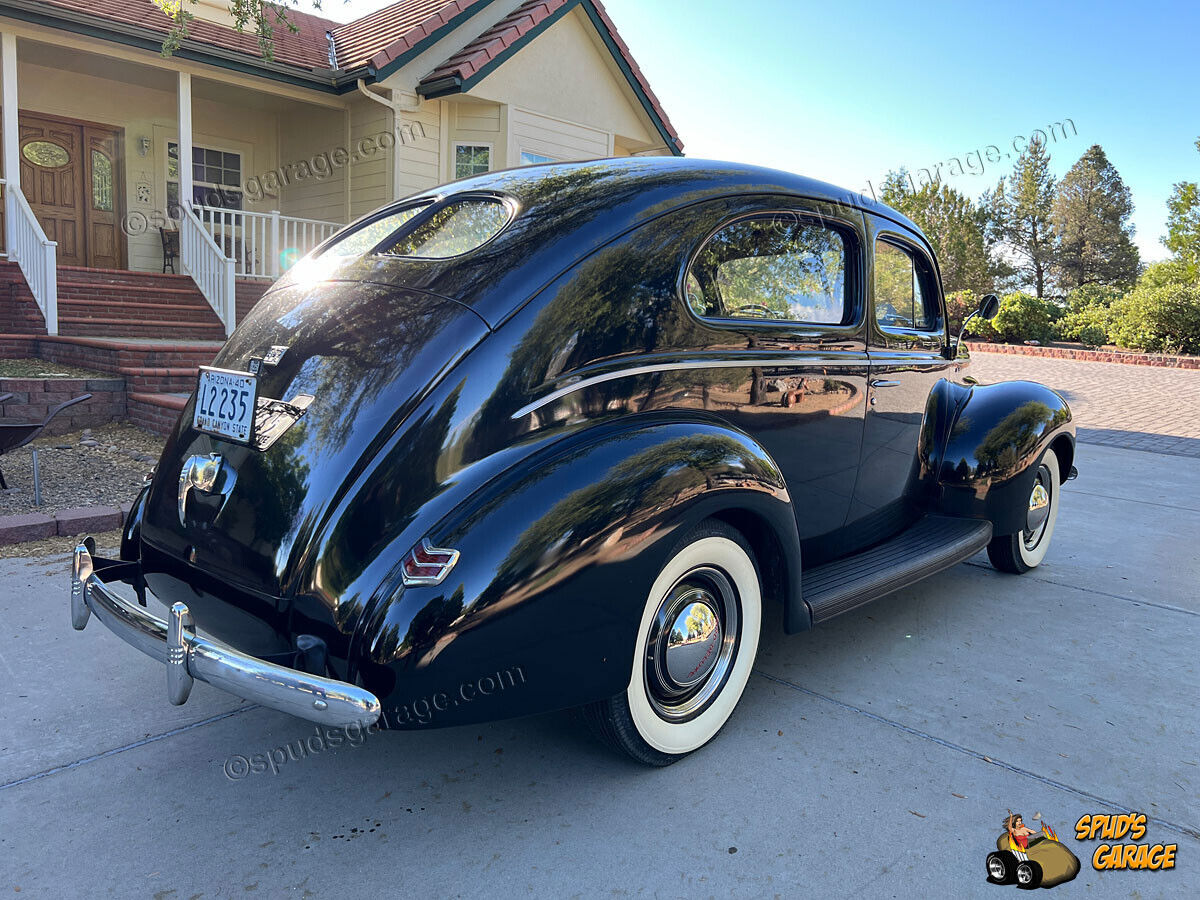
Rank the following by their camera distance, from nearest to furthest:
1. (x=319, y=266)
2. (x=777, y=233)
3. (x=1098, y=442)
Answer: (x=319, y=266) < (x=777, y=233) < (x=1098, y=442)

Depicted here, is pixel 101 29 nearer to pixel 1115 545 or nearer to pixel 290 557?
pixel 290 557

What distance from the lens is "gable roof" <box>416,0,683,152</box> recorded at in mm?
11984

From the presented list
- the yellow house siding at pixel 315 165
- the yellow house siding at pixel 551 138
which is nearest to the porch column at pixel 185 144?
A: the yellow house siding at pixel 315 165

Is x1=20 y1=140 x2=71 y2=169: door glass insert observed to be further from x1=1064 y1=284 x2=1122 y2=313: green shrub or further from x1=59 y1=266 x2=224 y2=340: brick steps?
x1=1064 y1=284 x2=1122 y2=313: green shrub

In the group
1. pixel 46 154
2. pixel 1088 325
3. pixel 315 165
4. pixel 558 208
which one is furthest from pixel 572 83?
pixel 1088 325

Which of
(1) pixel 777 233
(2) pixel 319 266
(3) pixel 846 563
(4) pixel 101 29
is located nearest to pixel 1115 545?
(3) pixel 846 563

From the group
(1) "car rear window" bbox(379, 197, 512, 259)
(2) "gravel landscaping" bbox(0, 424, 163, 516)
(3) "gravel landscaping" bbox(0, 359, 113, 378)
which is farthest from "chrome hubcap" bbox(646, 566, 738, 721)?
(3) "gravel landscaping" bbox(0, 359, 113, 378)

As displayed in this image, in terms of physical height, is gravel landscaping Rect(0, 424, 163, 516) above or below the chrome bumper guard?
below

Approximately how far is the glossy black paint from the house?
26.0ft

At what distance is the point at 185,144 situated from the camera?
11.0 meters

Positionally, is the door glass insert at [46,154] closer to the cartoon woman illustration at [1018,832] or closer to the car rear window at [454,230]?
the car rear window at [454,230]

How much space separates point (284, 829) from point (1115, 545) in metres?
5.21

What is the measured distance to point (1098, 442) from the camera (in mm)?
9805

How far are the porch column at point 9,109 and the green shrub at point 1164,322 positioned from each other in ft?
73.4
